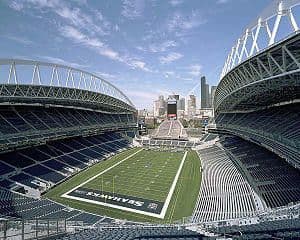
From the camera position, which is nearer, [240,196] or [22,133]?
[240,196]

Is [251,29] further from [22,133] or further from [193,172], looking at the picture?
[22,133]

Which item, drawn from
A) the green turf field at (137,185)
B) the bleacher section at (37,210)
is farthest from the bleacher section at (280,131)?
the bleacher section at (37,210)

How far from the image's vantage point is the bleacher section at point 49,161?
34031mm

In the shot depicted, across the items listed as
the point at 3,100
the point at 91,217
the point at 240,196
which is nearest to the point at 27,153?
the point at 3,100

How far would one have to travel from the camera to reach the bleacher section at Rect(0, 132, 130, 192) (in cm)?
3403

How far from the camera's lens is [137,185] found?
3656 cm

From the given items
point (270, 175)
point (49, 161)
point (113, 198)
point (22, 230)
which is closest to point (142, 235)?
point (22, 230)

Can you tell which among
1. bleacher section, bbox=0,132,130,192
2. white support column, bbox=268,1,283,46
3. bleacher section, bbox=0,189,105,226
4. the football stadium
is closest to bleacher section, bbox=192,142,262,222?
the football stadium

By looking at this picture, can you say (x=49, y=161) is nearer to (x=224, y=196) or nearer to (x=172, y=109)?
(x=224, y=196)

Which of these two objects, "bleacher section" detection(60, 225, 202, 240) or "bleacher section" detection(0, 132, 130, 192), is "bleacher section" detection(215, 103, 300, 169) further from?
"bleacher section" detection(0, 132, 130, 192)

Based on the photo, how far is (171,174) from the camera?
43.2m

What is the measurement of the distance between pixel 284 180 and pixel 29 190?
89.8 ft

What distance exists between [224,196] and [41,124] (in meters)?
31.9

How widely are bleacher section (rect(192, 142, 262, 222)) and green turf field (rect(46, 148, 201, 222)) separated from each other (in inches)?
45.9
